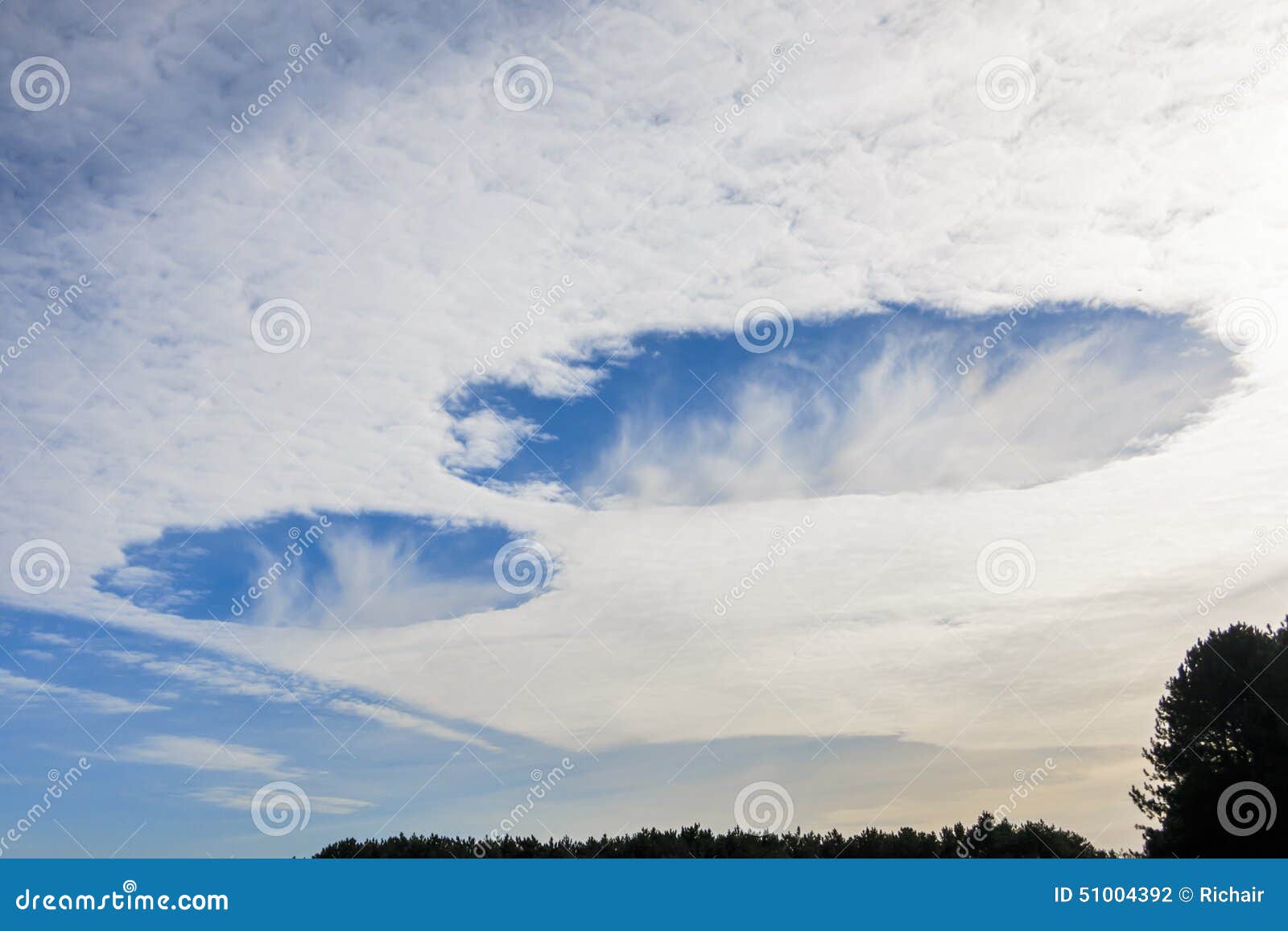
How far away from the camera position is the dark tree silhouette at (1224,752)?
46.2m

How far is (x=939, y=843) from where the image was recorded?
54.3 m

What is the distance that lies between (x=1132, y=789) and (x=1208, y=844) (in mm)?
7166

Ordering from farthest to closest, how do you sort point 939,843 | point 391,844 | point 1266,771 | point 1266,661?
point 391,844, point 939,843, point 1266,661, point 1266,771

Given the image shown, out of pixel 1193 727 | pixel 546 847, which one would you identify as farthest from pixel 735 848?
pixel 1193 727

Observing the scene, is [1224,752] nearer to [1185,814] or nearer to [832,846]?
[1185,814]

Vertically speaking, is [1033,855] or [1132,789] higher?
[1132,789]

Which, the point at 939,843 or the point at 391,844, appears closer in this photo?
the point at 939,843

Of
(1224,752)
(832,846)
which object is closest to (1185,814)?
(1224,752)

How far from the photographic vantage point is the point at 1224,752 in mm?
49156

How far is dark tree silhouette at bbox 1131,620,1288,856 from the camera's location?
152 feet

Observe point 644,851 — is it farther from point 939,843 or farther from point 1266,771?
point 1266,771
